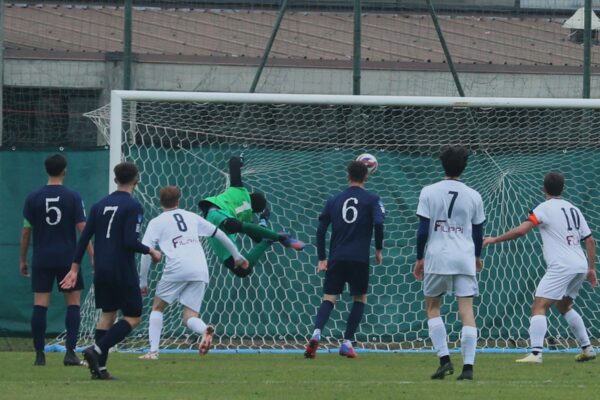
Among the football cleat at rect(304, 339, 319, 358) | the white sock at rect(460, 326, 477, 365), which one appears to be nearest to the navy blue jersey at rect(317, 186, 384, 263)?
the football cleat at rect(304, 339, 319, 358)

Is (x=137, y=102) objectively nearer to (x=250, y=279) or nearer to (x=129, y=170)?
(x=250, y=279)

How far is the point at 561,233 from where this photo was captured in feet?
42.3

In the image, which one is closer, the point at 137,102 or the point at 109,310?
the point at 109,310

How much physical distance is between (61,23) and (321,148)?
407cm

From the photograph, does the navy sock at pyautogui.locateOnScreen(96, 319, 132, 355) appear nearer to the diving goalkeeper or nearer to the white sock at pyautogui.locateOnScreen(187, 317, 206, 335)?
the white sock at pyautogui.locateOnScreen(187, 317, 206, 335)

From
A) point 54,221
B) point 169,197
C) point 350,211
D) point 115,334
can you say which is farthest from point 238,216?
point 115,334

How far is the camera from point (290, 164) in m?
15.6

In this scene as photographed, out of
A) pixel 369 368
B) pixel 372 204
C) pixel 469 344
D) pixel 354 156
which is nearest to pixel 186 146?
pixel 354 156

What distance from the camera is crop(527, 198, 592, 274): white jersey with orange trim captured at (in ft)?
42.1

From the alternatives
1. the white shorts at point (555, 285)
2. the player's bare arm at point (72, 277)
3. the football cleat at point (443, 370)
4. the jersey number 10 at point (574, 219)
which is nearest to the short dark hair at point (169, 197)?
the player's bare arm at point (72, 277)

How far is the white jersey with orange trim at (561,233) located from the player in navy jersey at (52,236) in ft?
13.7

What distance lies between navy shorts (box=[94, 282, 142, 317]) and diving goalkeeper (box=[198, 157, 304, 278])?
280 cm

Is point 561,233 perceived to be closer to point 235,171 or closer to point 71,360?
point 235,171

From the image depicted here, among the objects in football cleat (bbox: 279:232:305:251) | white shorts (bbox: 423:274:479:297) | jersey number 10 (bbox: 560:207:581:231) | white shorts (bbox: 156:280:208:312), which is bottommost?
white shorts (bbox: 156:280:208:312)
